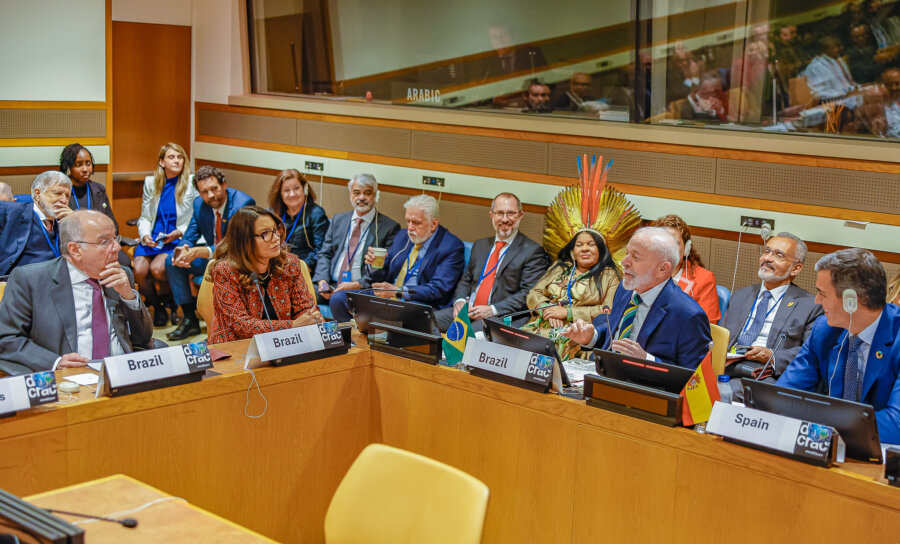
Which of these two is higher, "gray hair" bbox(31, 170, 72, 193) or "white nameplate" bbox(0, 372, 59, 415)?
"gray hair" bbox(31, 170, 72, 193)

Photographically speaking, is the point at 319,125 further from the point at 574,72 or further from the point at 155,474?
the point at 155,474

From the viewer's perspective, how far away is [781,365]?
174 inches

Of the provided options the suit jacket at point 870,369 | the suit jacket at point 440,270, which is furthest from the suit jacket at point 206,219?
the suit jacket at point 870,369

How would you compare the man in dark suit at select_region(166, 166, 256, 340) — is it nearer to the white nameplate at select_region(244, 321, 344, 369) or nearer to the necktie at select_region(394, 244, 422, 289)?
the necktie at select_region(394, 244, 422, 289)

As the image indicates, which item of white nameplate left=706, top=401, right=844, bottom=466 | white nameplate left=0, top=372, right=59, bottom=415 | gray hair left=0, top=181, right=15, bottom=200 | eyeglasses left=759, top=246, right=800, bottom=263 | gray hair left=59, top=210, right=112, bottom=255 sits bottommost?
white nameplate left=706, top=401, right=844, bottom=466

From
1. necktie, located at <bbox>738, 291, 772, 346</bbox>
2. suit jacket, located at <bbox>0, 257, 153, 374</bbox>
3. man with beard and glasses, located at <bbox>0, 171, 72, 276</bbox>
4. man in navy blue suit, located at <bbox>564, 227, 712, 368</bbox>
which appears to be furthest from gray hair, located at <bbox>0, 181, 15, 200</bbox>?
necktie, located at <bbox>738, 291, 772, 346</bbox>

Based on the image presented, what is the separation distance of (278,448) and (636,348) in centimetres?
133

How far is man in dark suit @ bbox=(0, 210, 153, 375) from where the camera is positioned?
11.1 feet

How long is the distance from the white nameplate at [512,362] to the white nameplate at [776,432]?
0.57 meters

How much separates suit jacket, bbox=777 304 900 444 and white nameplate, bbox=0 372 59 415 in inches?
95.8

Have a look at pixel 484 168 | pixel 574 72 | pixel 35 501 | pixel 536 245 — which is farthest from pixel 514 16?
pixel 35 501

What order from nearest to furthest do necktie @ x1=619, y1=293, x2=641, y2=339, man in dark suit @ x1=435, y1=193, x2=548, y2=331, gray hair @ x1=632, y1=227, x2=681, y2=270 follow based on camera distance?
gray hair @ x1=632, y1=227, x2=681, y2=270, necktie @ x1=619, y1=293, x2=641, y2=339, man in dark suit @ x1=435, y1=193, x2=548, y2=331

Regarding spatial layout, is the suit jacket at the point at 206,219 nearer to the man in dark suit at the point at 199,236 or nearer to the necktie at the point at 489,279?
the man in dark suit at the point at 199,236

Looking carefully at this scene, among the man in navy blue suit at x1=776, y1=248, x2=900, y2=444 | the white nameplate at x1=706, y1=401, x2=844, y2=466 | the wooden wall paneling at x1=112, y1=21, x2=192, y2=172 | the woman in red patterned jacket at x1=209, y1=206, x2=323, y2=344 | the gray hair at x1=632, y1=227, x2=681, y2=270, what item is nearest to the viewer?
the white nameplate at x1=706, y1=401, x2=844, y2=466
